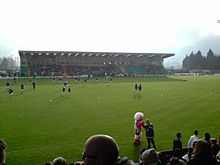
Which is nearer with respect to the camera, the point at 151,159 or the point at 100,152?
the point at 100,152

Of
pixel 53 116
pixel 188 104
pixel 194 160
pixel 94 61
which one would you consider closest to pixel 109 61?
pixel 94 61

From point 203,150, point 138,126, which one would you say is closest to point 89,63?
point 138,126

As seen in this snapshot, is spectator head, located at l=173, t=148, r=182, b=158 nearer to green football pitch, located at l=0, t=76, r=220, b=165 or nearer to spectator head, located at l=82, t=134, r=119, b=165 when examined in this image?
green football pitch, located at l=0, t=76, r=220, b=165

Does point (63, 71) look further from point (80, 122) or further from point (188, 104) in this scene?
point (80, 122)

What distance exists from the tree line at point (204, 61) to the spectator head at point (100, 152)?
450ft

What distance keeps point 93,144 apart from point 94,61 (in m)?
87.5

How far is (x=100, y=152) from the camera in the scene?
284 cm

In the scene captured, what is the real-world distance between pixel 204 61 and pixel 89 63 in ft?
229

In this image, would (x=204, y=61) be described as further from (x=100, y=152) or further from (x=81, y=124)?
(x=100, y=152)

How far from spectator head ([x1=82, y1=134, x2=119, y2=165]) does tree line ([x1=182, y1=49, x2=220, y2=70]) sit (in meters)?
137

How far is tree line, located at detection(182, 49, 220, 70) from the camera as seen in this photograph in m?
133

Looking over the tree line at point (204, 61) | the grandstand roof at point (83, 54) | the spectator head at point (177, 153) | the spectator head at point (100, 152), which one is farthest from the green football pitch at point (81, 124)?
the tree line at point (204, 61)

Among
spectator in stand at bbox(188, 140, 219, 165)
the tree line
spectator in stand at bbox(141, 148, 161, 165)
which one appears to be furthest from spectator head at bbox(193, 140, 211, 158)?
the tree line

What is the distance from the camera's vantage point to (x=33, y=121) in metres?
21.1
